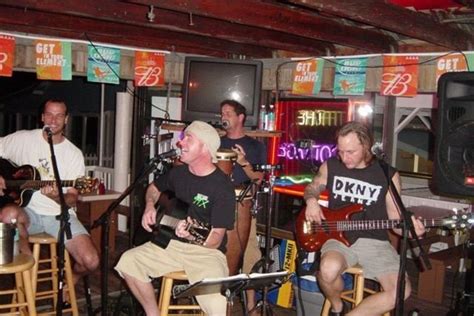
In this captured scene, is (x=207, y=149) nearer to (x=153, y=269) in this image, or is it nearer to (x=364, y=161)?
(x=153, y=269)

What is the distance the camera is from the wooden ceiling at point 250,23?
13.1 feet

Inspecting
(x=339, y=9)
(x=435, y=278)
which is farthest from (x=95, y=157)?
(x=339, y=9)

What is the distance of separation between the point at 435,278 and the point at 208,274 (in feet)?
9.85

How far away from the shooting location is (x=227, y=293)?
2.91 meters

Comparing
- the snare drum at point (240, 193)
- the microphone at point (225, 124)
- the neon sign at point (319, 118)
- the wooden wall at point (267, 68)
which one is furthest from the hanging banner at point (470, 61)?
the neon sign at point (319, 118)

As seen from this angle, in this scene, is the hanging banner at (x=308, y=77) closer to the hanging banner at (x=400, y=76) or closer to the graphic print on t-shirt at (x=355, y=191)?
the hanging banner at (x=400, y=76)

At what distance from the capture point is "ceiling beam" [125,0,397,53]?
3900 mm

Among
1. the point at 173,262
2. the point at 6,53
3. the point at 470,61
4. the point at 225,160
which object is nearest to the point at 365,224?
the point at 225,160

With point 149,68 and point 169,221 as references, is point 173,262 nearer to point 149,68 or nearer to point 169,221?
point 169,221

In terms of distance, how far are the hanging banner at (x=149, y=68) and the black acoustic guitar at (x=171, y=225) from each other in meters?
2.91

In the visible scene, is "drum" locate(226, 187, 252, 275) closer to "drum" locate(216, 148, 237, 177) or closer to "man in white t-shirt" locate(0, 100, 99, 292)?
"drum" locate(216, 148, 237, 177)

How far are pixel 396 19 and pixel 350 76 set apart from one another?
156 centimetres

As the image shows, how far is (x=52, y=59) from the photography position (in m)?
5.61

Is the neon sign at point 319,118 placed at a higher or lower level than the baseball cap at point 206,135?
higher
